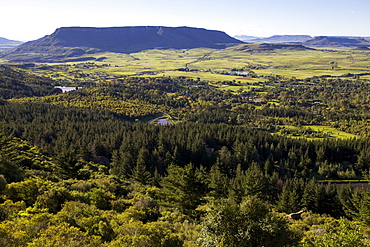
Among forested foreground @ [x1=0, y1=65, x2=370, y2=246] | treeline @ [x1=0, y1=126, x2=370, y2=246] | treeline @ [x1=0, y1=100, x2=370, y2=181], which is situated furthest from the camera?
treeline @ [x1=0, y1=100, x2=370, y2=181]

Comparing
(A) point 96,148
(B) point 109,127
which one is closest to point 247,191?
(A) point 96,148

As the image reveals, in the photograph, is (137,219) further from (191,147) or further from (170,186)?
(191,147)

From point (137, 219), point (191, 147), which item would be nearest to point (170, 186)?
point (137, 219)

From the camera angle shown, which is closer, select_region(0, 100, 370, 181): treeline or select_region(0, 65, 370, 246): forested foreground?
select_region(0, 65, 370, 246): forested foreground

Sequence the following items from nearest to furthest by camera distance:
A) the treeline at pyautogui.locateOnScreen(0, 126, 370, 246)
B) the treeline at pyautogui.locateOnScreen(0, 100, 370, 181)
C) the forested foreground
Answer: the treeline at pyautogui.locateOnScreen(0, 126, 370, 246) < the forested foreground < the treeline at pyautogui.locateOnScreen(0, 100, 370, 181)

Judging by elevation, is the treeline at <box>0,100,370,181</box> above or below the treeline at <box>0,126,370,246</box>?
below

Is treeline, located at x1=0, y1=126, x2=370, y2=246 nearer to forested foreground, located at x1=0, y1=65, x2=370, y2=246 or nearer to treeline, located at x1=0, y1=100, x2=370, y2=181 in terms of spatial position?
forested foreground, located at x1=0, y1=65, x2=370, y2=246

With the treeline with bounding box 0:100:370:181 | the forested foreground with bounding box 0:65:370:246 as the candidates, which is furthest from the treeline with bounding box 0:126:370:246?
the treeline with bounding box 0:100:370:181

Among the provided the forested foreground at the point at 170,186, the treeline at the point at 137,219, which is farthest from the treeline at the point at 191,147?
the treeline at the point at 137,219
